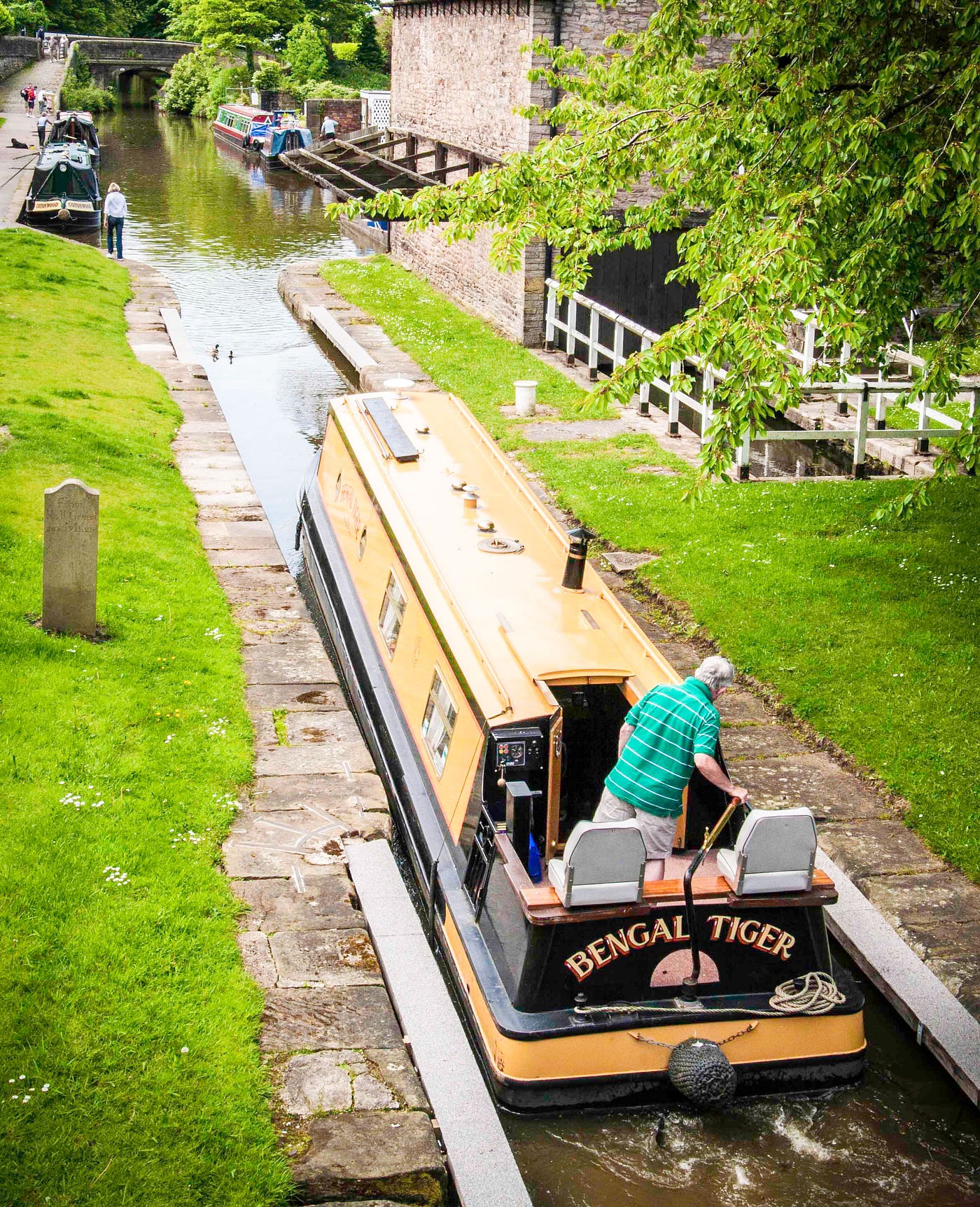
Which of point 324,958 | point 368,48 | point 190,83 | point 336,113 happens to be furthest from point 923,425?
point 368,48

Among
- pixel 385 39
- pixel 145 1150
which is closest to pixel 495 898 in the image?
pixel 145 1150

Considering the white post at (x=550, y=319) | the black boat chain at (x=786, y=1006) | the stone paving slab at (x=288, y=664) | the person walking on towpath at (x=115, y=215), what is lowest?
the black boat chain at (x=786, y=1006)

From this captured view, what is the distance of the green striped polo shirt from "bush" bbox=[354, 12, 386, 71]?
217ft

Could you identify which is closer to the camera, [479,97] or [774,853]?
[774,853]

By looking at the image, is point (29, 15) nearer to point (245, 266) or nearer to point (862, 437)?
point (245, 266)

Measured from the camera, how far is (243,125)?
50.7 meters

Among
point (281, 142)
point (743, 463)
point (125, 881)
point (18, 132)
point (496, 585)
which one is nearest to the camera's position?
point (125, 881)

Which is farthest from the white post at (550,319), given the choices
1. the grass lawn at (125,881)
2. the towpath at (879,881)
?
the towpath at (879,881)

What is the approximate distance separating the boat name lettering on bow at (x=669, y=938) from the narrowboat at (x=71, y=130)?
3848cm

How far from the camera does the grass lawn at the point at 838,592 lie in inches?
332

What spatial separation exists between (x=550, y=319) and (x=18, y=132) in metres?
32.3

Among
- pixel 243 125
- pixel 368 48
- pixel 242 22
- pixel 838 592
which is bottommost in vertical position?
pixel 838 592

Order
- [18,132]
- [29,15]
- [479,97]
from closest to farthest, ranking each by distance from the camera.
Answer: [479,97] → [18,132] → [29,15]

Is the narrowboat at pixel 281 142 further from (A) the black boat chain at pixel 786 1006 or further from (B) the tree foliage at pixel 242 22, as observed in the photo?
(A) the black boat chain at pixel 786 1006
